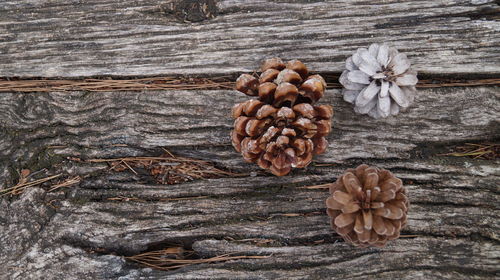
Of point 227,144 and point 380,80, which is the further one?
point 227,144

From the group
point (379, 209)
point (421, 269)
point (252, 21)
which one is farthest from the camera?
point (252, 21)

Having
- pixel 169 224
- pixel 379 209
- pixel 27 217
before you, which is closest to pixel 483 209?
pixel 379 209

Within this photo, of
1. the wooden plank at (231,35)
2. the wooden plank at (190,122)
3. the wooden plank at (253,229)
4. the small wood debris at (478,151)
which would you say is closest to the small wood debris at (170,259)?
the wooden plank at (253,229)

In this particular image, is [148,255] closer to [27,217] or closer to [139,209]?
[139,209]

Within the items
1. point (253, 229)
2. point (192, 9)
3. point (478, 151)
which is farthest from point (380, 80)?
point (192, 9)

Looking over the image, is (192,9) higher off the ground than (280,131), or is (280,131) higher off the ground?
(192,9)

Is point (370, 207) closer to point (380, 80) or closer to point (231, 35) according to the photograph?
point (380, 80)

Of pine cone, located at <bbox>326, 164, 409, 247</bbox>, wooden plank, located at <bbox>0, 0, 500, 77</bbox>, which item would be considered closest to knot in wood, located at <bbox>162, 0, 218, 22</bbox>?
wooden plank, located at <bbox>0, 0, 500, 77</bbox>
